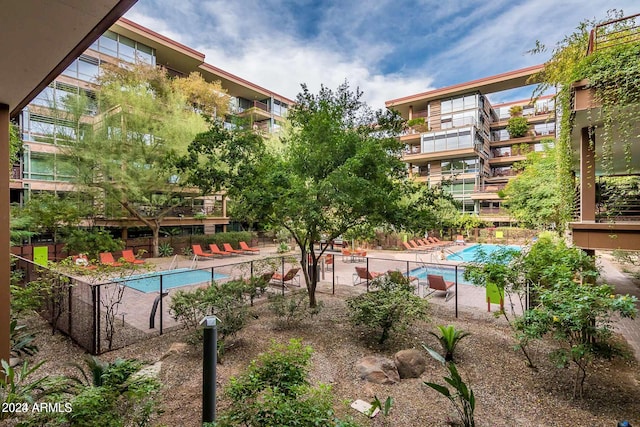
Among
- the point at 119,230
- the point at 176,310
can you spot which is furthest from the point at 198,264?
the point at 176,310

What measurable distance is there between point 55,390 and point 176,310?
304cm

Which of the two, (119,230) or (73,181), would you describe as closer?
(73,181)

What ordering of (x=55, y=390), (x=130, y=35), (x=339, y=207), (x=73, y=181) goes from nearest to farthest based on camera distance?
(x=55, y=390)
(x=339, y=207)
(x=73, y=181)
(x=130, y=35)

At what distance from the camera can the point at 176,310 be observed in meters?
6.25

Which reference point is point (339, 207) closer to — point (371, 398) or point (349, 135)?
point (349, 135)

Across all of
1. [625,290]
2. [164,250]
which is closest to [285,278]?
[625,290]

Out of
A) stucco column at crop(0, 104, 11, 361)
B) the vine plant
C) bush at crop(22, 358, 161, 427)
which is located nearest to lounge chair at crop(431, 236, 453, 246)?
the vine plant

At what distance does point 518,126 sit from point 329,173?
39835mm

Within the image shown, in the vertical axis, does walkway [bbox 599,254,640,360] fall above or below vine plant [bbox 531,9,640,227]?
below

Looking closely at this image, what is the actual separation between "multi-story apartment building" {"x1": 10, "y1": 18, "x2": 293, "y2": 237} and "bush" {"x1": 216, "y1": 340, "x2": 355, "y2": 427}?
11.0 meters

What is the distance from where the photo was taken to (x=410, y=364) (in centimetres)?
512

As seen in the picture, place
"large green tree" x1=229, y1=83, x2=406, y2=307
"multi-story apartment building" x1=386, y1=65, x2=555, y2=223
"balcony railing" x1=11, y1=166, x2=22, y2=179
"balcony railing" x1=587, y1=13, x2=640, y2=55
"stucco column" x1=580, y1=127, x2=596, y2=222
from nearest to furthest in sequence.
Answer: "balcony railing" x1=587, y1=13, x2=640, y2=55 → "large green tree" x1=229, y1=83, x2=406, y2=307 → "stucco column" x1=580, y1=127, x2=596, y2=222 → "balcony railing" x1=11, y1=166, x2=22, y2=179 → "multi-story apartment building" x1=386, y1=65, x2=555, y2=223

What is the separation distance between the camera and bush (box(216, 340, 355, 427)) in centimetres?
248

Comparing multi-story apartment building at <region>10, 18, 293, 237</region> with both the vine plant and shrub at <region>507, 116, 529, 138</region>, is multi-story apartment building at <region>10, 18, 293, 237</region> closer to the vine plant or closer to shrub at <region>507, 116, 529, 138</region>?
the vine plant
